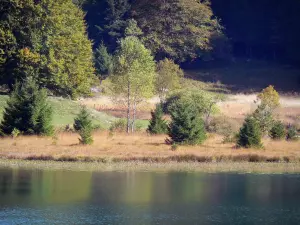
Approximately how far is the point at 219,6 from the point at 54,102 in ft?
177

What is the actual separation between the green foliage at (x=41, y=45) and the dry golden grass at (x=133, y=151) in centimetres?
1793

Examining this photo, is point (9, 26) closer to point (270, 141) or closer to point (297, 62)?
point (270, 141)

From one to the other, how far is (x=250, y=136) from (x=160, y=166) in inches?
A: 319

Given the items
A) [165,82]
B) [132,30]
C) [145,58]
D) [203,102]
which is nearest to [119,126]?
[145,58]

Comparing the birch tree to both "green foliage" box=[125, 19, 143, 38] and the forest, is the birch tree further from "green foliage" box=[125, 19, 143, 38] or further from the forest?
"green foliage" box=[125, 19, 143, 38]

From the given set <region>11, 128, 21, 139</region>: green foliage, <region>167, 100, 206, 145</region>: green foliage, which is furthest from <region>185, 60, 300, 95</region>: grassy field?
<region>11, 128, 21, 139</region>: green foliage

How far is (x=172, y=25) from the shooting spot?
102750 millimetres

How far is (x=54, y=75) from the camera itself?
71.5 metres

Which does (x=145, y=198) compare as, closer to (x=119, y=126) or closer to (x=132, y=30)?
(x=119, y=126)

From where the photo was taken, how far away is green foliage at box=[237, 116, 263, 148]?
5103 centimetres

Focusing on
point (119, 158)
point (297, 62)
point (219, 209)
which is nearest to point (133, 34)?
point (297, 62)

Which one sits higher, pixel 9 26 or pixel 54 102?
pixel 9 26

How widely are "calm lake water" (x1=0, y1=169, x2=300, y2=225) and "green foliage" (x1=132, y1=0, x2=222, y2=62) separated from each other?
196ft

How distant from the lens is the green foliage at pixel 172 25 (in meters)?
102
